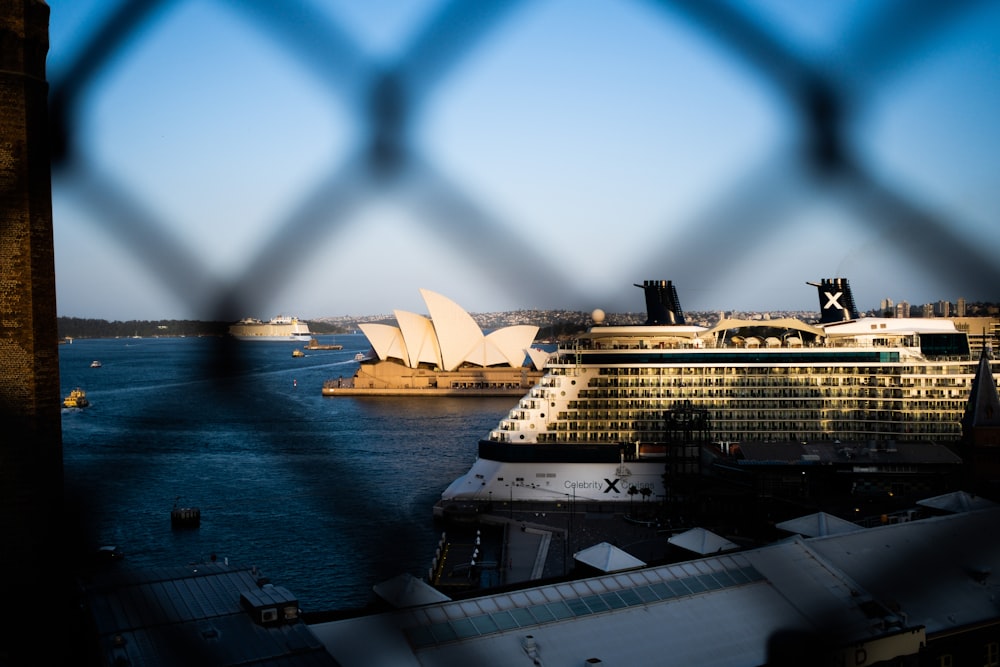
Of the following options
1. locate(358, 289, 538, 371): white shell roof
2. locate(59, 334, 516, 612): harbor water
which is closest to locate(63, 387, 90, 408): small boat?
locate(59, 334, 516, 612): harbor water

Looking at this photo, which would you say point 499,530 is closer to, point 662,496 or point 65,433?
point 662,496

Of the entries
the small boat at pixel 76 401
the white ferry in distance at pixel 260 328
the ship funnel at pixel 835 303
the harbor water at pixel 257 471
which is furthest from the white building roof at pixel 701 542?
the small boat at pixel 76 401

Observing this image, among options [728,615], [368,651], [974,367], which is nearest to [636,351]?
[974,367]

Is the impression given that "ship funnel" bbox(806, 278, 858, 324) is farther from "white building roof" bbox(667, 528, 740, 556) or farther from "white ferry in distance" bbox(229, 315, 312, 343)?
"white ferry in distance" bbox(229, 315, 312, 343)

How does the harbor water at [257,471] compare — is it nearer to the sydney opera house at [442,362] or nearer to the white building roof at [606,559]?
the white building roof at [606,559]

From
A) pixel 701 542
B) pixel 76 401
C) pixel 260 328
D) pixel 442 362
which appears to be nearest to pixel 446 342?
pixel 442 362
